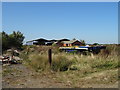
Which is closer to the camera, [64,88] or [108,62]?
[64,88]

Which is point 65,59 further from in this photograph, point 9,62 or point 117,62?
point 9,62

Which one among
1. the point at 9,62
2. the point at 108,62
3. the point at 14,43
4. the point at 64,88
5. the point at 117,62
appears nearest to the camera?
the point at 64,88

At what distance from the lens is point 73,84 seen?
716cm

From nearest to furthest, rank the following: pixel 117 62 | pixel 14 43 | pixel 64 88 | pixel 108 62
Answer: pixel 64 88 < pixel 117 62 < pixel 108 62 < pixel 14 43

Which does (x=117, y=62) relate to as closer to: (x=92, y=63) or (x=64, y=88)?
(x=92, y=63)

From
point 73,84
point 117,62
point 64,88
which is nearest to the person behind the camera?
point 64,88

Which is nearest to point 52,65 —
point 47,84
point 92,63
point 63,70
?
point 63,70

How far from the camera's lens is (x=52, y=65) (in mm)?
10945

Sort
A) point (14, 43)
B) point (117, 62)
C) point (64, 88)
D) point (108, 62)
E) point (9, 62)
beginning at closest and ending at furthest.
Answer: point (64, 88), point (117, 62), point (108, 62), point (9, 62), point (14, 43)

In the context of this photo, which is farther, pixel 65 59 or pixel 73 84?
pixel 65 59

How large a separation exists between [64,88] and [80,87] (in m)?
0.50

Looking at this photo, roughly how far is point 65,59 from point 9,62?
14.8ft

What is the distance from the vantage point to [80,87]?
21.9 feet

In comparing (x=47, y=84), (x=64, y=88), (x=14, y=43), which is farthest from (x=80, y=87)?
(x=14, y=43)
